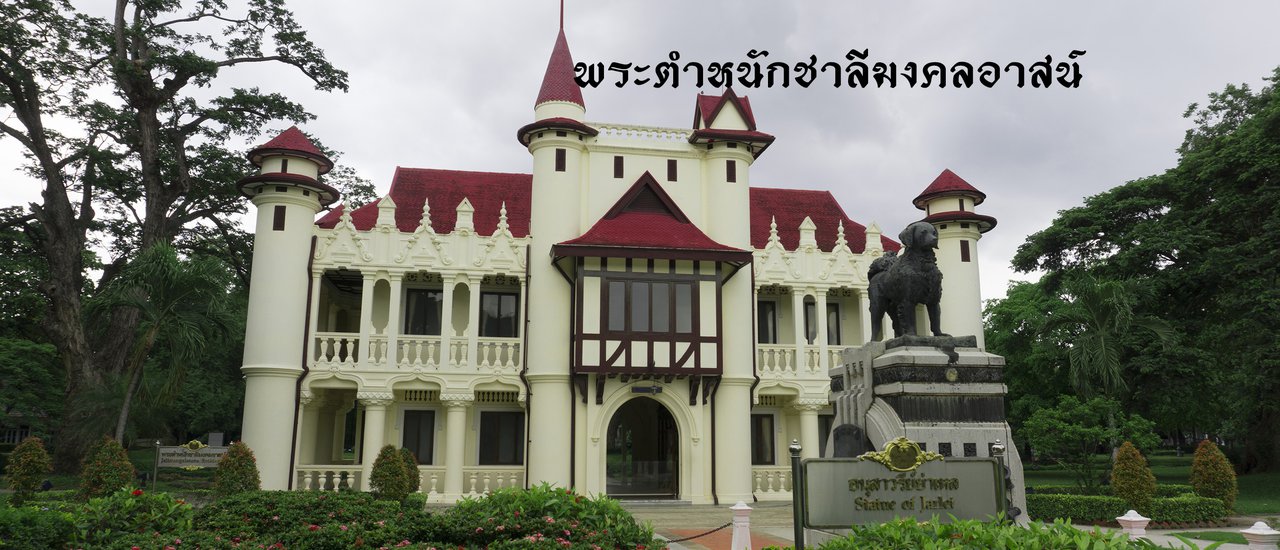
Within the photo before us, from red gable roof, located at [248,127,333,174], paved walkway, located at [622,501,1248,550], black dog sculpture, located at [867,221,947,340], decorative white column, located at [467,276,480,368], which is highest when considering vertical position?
red gable roof, located at [248,127,333,174]

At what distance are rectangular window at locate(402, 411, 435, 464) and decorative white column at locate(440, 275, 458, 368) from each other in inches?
110

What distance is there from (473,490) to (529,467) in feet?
6.42

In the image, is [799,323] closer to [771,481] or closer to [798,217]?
[771,481]

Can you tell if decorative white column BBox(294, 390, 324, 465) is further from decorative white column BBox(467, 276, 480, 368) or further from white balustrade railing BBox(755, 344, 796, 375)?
white balustrade railing BBox(755, 344, 796, 375)

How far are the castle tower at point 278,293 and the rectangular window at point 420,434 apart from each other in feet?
12.6

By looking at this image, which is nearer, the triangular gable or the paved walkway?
the paved walkway

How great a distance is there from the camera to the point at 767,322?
98.7ft

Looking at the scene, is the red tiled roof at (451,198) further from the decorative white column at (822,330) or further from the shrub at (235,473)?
the decorative white column at (822,330)

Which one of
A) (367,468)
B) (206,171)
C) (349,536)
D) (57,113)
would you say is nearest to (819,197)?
(367,468)

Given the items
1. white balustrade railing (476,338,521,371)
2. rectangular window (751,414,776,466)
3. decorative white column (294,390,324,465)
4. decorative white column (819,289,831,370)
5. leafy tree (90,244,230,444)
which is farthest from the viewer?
rectangular window (751,414,776,466)

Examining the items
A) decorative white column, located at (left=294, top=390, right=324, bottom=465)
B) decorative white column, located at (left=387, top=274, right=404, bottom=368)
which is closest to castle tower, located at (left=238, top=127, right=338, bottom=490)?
decorative white column, located at (left=294, top=390, right=324, bottom=465)

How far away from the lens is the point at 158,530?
1120 centimetres

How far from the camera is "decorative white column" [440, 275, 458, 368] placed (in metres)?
25.8

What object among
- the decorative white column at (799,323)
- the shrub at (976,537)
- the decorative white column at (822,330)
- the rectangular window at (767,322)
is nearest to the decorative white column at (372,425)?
the rectangular window at (767,322)
